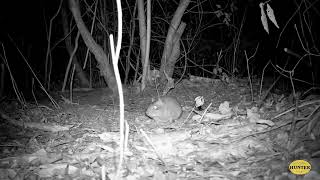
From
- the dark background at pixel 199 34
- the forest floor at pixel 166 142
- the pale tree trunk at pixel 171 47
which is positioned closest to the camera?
the forest floor at pixel 166 142

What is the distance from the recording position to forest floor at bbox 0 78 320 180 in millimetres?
2205

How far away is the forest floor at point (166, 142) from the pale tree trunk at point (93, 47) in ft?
2.42

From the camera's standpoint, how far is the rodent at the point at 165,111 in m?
3.51

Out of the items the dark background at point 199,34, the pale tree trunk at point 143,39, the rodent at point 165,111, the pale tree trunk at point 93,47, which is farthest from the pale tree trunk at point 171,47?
the rodent at point 165,111

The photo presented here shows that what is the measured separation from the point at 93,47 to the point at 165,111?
180 centimetres

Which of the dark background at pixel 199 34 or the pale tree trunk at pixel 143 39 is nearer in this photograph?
the pale tree trunk at pixel 143 39

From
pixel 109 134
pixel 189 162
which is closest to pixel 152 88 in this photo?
pixel 109 134

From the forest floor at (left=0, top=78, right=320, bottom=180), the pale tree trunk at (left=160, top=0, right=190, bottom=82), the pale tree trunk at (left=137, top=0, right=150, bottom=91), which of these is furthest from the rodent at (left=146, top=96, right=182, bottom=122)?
the pale tree trunk at (left=160, top=0, right=190, bottom=82)

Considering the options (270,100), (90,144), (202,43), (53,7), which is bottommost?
(90,144)

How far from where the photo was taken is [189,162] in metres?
2.36

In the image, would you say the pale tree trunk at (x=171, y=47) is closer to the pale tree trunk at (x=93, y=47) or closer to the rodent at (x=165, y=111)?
the pale tree trunk at (x=93, y=47)

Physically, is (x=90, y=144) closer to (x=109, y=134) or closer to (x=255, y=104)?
(x=109, y=134)

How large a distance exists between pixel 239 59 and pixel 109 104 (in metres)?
3.48

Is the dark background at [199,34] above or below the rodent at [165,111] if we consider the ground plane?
above
